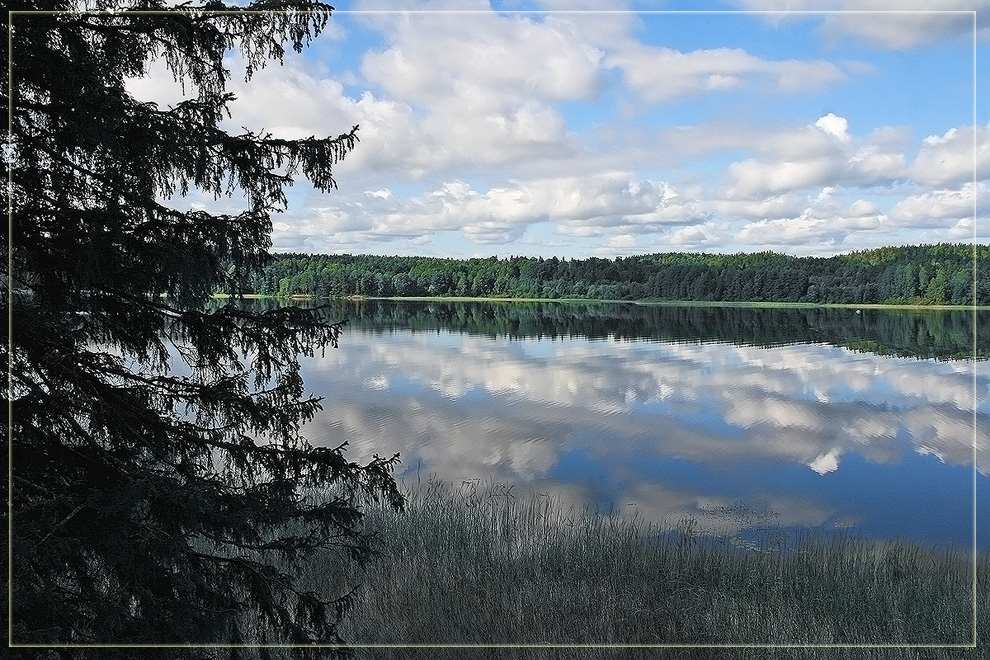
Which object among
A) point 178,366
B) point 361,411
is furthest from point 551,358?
point 178,366

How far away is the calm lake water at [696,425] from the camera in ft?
41.1

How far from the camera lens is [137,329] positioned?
3.83 m

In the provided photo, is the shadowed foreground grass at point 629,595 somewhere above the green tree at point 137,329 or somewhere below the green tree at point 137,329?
below

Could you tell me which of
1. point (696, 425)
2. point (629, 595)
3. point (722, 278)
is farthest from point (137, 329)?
point (722, 278)

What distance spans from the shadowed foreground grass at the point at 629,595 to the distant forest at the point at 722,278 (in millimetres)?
10925

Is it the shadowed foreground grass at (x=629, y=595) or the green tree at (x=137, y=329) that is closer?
the green tree at (x=137, y=329)

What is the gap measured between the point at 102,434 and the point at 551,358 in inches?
1198

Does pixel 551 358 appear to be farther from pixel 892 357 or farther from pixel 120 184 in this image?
pixel 120 184

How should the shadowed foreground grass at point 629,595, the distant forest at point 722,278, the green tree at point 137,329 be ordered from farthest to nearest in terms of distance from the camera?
the distant forest at point 722,278
the shadowed foreground grass at point 629,595
the green tree at point 137,329

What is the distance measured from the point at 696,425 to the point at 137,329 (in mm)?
17773

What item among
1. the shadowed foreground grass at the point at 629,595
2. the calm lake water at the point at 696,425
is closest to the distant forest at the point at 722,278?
the calm lake water at the point at 696,425

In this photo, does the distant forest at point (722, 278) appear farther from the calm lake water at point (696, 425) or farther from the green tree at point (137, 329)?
the green tree at point (137, 329)

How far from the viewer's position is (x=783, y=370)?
3034cm

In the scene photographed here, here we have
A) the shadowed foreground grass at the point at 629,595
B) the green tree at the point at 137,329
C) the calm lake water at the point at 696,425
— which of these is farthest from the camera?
the calm lake water at the point at 696,425
